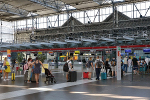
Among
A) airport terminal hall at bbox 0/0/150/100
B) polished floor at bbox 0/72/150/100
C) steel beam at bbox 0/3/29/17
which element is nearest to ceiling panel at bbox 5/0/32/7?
airport terminal hall at bbox 0/0/150/100

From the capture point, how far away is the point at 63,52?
31141 mm

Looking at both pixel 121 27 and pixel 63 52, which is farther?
pixel 121 27

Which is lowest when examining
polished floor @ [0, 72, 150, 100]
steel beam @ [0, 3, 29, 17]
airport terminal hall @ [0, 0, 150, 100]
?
polished floor @ [0, 72, 150, 100]

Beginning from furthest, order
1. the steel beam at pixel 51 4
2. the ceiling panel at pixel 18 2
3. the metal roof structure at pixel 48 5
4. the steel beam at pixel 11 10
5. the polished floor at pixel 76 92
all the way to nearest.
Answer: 1. the steel beam at pixel 11 10
2. the metal roof structure at pixel 48 5
3. the ceiling panel at pixel 18 2
4. the steel beam at pixel 51 4
5. the polished floor at pixel 76 92

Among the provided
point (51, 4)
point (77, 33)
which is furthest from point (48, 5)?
point (77, 33)

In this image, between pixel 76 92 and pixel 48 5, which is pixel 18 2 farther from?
pixel 76 92

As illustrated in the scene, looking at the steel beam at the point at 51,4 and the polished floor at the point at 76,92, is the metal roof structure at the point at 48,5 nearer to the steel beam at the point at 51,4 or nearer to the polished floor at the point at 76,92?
the steel beam at the point at 51,4

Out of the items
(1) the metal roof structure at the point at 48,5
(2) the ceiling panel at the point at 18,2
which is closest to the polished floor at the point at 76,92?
(1) the metal roof structure at the point at 48,5

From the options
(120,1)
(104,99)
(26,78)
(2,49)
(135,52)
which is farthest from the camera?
(2,49)

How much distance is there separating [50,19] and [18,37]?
30.5 feet

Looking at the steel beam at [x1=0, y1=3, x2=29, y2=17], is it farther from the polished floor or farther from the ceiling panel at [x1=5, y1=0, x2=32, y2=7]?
the polished floor

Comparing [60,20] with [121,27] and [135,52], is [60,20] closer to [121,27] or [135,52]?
[121,27]

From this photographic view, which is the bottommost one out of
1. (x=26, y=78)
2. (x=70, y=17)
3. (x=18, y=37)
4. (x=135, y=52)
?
(x=26, y=78)

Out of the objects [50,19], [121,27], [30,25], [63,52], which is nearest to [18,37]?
[30,25]
